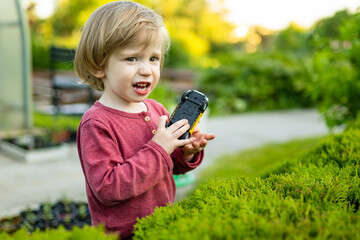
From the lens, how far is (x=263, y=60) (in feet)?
36.2

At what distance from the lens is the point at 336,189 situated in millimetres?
1389

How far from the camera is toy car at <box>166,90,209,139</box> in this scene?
1529 mm

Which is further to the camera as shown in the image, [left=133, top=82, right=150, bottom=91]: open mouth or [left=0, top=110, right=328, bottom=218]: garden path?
[left=0, top=110, right=328, bottom=218]: garden path

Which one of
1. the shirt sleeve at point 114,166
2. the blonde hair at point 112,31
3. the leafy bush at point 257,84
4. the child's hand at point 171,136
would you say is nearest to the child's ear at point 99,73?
the blonde hair at point 112,31

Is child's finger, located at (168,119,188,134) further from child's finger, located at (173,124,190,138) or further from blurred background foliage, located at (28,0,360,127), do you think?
blurred background foliage, located at (28,0,360,127)

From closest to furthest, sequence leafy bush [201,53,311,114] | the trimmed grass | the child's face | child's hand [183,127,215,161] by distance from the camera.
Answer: the child's face
child's hand [183,127,215,161]
the trimmed grass
leafy bush [201,53,311,114]

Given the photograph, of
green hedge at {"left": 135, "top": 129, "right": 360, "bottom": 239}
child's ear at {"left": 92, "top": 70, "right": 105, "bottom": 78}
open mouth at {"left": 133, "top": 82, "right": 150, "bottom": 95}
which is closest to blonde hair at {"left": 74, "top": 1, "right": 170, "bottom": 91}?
child's ear at {"left": 92, "top": 70, "right": 105, "bottom": 78}

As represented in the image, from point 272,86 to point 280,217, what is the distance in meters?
9.91

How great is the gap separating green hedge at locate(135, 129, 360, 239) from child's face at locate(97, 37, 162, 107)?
0.48 meters

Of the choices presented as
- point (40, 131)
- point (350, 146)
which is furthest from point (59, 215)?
point (40, 131)

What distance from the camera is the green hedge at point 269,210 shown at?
1.08 meters

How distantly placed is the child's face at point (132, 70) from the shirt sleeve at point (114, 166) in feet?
0.59

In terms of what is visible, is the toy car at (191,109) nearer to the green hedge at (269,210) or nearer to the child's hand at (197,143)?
the child's hand at (197,143)

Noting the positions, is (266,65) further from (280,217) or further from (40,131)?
(280,217)
